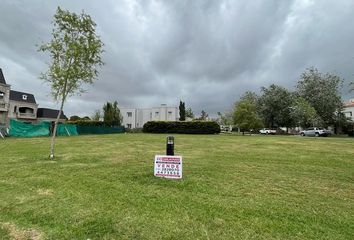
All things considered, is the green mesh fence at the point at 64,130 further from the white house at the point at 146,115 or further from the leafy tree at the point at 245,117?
the white house at the point at 146,115

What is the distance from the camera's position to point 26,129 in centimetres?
2381

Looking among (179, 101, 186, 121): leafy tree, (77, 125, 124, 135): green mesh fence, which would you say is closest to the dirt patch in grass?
(77, 125, 124, 135): green mesh fence

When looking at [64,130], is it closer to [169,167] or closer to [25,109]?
[169,167]

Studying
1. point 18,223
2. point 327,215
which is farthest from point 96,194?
point 327,215

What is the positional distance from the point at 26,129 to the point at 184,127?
74.7 feet

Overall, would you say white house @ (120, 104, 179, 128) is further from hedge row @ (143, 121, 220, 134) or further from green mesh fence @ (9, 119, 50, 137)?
green mesh fence @ (9, 119, 50, 137)

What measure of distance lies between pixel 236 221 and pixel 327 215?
4.75 ft

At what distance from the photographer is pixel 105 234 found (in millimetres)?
2969

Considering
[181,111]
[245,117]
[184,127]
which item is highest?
[181,111]

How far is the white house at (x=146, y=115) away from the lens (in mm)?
57062

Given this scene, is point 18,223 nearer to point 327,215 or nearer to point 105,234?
point 105,234

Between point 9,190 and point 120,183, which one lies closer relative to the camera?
point 9,190

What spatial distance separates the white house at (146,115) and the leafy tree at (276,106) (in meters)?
19.7

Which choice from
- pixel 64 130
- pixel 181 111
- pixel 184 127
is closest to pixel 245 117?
pixel 184 127
